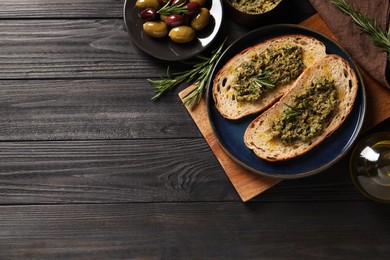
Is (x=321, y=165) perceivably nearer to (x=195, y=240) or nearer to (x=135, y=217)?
(x=195, y=240)

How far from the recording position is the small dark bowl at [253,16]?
6.33 feet

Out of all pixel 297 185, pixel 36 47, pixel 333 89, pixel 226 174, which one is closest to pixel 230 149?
pixel 226 174

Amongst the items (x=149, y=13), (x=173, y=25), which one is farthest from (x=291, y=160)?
(x=149, y=13)

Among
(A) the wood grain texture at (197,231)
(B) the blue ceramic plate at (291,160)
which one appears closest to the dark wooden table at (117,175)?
(A) the wood grain texture at (197,231)

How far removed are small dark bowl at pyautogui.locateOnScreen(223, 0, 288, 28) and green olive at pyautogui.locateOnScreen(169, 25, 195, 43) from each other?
0.58ft

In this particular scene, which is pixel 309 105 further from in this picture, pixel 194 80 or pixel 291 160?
pixel 194 80

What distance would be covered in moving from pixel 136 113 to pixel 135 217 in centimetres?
43

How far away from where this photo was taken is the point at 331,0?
1927mm

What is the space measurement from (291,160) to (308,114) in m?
0.19

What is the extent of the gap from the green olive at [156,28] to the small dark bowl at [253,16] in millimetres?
264

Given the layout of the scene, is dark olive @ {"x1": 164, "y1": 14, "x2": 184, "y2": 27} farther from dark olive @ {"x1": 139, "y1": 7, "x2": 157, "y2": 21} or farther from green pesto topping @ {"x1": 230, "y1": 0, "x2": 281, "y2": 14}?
green pesto topping @ {"x1": 230, "y1": 0, "x2": 281, "y2": 14}

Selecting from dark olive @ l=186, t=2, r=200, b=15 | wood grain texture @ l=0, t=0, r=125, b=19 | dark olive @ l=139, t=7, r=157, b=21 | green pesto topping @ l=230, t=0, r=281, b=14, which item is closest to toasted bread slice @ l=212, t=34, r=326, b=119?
green pesto topping @ l=230, t=0, r=281, b=14

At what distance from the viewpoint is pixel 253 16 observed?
193cm

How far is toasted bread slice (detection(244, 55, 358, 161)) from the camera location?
6.22 feet
